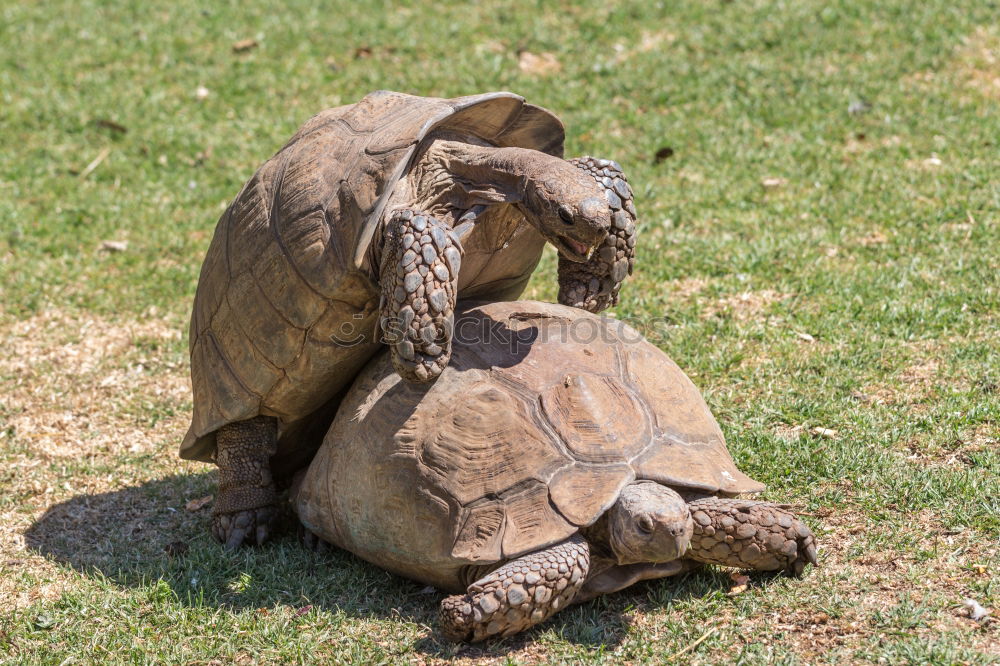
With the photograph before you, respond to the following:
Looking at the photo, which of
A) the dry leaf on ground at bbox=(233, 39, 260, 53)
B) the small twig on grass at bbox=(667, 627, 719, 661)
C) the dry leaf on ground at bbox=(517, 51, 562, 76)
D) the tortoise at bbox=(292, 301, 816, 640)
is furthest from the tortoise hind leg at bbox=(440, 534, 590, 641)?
the dry leaf on ground at bbox=(233, 39, 260, 53)

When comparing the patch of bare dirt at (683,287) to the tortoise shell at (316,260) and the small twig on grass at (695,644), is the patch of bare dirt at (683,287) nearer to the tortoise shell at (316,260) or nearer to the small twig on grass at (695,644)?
the tortoise shell at (316,260)

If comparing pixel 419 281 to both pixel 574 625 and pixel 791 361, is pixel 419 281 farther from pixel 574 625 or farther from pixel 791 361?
Answer: pixel 791 361

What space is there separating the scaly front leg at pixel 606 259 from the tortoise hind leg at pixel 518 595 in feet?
3.65

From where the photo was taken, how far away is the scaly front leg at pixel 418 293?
3.52 m

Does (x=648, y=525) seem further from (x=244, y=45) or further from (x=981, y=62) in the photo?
(x=244, y=45)

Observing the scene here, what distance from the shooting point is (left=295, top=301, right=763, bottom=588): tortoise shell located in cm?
349

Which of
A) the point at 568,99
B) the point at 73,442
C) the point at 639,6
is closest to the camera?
the point at 73,442

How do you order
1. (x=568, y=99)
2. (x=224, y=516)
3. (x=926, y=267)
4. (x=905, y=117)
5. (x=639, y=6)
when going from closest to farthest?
1. (x=224, y=516)
2. (x=926, y=267)
3. (x=905, y=117)
4. (x=568, y=99)
5. (x=639, y=6)

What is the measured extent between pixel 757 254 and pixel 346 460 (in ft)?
11.4

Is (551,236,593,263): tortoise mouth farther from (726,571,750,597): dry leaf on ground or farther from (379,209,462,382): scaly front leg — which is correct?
(726,571,750,597): dry leaf on ground

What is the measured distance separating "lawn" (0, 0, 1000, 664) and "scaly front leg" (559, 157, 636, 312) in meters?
1.07

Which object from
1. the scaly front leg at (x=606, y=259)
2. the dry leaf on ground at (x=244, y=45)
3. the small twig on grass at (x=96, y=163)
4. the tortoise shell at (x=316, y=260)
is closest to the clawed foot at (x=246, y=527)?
the tortoise shell at (x=316, y=260)

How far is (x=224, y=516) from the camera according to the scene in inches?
172

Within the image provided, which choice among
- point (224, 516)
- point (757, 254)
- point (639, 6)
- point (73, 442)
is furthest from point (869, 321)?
point (639, 6)
